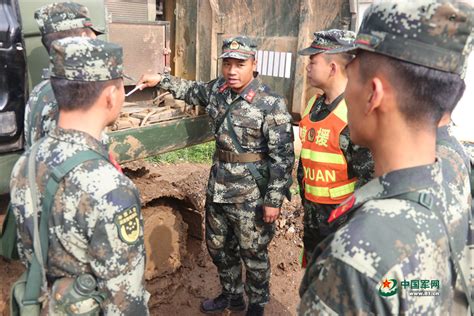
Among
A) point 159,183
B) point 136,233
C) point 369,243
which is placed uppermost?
point 369,243

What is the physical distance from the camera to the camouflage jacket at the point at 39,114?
2.05m

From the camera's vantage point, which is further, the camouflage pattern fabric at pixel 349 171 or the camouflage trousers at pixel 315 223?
the camouflage trousers at pixel 315 223

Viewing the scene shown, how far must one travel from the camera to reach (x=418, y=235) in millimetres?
895

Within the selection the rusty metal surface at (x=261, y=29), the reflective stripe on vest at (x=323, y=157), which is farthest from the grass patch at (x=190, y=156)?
the reflective stripe on vest at (x=323, y=157)

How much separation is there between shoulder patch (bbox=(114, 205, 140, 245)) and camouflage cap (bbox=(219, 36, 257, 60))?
1.53m

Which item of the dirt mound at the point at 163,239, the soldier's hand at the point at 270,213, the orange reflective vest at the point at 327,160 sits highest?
the orange reflective vest at the point at 327,160

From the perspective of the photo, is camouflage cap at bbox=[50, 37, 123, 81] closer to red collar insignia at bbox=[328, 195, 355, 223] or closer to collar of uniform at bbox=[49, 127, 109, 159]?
collar of uniform at bbox=[49, 127, 109, 159]

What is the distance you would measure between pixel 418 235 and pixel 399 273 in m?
0.09

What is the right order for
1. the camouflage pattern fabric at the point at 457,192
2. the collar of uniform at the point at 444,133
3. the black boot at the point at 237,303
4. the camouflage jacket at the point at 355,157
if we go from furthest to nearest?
the black boot at the point at 237,303 → the camouflage jacket at the point at 355,157 → the collar of uniform at the point at 444,133 → the camouflage pattern fabric at the point at 457,192

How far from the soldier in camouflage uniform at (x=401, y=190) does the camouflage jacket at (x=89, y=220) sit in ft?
2.36

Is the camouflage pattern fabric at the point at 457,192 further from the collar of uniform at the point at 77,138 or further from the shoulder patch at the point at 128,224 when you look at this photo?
the collar of uniform at the point at 77,138

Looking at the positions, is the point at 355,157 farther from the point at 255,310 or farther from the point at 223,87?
the point at 255,310

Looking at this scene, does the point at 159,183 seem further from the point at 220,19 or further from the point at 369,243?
the point at 369,243

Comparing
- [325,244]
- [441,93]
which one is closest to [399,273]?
[325,244]
